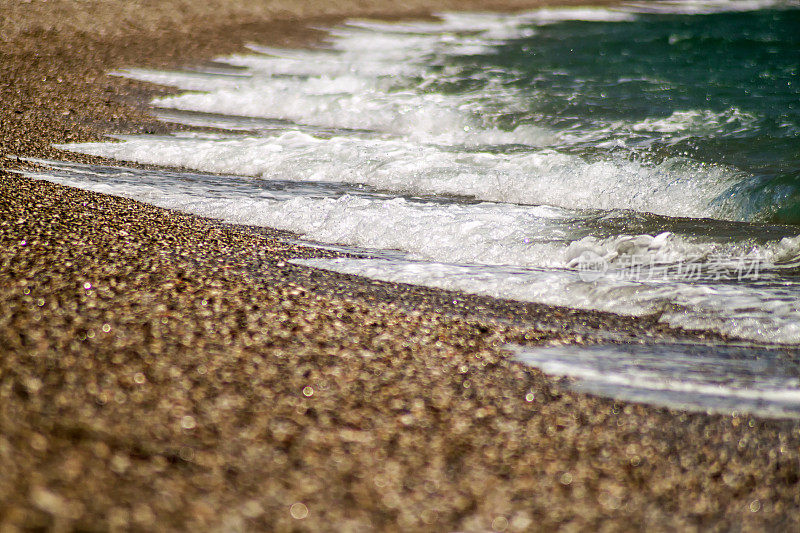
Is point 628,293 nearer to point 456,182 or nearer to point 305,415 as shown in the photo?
point 305,415

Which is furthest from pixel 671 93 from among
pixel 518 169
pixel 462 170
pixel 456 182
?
pixel 456 182

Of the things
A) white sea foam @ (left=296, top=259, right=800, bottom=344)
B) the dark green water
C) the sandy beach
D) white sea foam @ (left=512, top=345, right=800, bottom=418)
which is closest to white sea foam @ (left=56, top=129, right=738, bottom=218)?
the dark green water

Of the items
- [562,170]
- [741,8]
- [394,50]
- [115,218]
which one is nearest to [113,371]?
[115,218]

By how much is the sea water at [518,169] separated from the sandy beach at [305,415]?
22.9 inches

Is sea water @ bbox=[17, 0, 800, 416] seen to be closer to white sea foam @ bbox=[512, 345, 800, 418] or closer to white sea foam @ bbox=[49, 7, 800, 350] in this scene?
white sea foam @ bbox=[49, 7, 800, 350]

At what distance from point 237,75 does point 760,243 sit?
831cm

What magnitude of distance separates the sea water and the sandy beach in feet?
1.91

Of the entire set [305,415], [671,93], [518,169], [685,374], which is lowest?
[685,374]

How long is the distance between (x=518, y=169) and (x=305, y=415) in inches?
178

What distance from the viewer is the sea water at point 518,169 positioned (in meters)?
4.08

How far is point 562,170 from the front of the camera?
20.6 feet

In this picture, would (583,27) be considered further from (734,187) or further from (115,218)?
(115,218)

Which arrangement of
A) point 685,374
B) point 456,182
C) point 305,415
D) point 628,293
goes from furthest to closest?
point 456,182
point 628,293
point 685,374
point 305,415

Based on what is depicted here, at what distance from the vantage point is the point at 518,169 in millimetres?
6332
